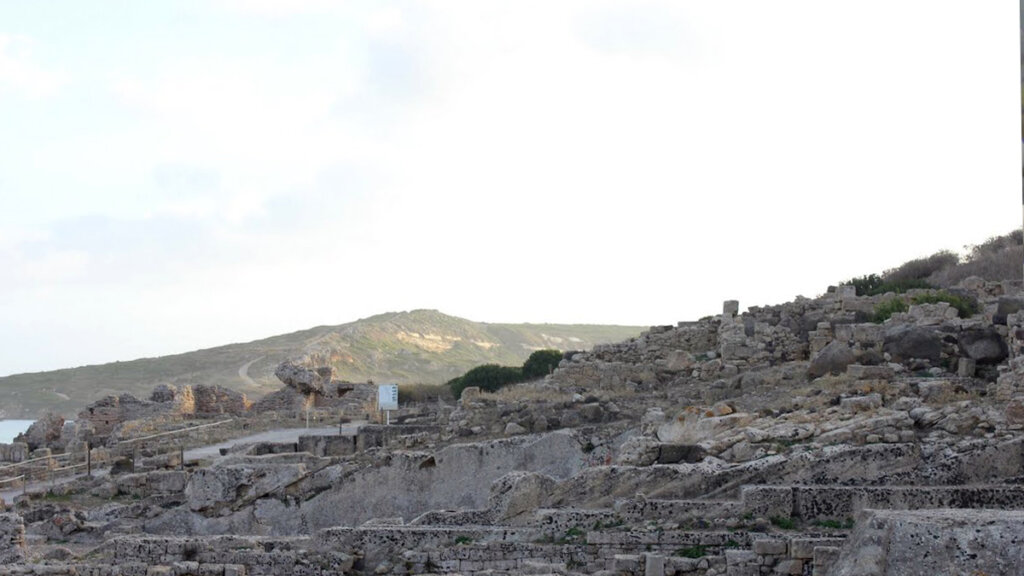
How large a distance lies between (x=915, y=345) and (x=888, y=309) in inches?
233

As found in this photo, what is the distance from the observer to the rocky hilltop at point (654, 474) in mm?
8875

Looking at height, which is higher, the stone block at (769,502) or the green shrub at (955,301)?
the green shrub at (955,301)

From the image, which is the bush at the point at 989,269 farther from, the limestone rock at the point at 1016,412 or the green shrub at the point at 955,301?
the limestone rock at the point at 1016,412

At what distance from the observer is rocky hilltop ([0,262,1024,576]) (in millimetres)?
8875

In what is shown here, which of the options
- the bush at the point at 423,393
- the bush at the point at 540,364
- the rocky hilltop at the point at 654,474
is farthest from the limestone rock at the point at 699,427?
the bush at the point at 423,393

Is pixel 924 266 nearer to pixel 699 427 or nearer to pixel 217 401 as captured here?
pixel 217 401

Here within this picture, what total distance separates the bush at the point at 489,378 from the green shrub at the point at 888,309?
15.4 m

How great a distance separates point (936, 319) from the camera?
61.6 feet

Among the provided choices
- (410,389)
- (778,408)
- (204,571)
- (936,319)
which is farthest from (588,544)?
(410,389)

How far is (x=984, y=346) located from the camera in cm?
1562

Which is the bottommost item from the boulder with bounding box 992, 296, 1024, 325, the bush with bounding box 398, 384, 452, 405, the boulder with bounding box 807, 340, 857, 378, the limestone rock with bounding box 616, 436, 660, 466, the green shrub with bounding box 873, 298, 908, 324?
the limestone rock with bounding box 616, 436, 660, 466

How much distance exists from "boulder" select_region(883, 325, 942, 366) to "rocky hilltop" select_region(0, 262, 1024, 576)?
0.04 meters

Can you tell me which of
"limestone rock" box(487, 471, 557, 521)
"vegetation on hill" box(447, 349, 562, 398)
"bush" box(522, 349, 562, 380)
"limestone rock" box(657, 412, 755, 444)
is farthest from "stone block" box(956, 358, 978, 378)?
"vegetation on hill" box(447, 349, 562, 398)

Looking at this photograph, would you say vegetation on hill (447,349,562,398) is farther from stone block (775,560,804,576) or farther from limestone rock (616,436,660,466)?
stone block (775,560,804,576)
